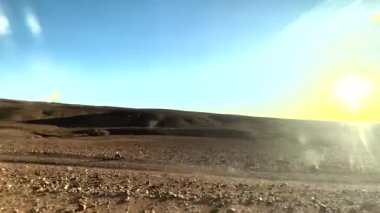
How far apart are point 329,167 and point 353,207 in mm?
11572

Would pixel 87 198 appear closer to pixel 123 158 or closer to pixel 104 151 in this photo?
pixel 123 158

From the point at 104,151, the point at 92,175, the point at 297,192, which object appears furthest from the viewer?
the point at 104,151

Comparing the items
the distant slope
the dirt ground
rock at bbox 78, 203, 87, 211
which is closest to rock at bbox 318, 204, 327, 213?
the dirt ground

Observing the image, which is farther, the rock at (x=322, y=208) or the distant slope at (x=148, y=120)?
the distant slope at (x=148, y=120)

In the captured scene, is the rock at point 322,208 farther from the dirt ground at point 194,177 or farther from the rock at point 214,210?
the rock at point 214,210

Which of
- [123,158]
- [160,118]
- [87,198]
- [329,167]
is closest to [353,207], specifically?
[87,198]

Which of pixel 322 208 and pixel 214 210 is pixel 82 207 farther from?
pixel 322 208

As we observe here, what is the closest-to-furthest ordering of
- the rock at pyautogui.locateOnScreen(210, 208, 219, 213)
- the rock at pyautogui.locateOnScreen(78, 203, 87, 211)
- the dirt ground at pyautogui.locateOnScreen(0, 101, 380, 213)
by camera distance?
the rock at pyautogui.locateOnScreen(210, 208, 219, 213)
the rock at pyautogui.locateOnScreen(78, 203, 87, 211)
the dirt ground at pyautogui.locateOnScreen(0, 101, 380, 213)

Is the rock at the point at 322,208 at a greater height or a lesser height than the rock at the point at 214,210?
greater

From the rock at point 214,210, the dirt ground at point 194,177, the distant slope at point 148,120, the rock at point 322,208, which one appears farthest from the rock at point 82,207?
the distant slope at point 148,120

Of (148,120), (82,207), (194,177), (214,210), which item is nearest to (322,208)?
(214,210)

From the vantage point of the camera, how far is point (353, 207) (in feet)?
43.1

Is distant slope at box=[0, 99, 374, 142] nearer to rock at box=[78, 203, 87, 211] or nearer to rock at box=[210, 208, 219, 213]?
rock at box=[78, 203, 87, 211]

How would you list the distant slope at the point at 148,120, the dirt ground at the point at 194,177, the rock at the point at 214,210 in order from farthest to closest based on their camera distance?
the distant slope at the point at 148,120 < the dirt ground at the point at 194,177 < the rock at the point at 214,210
